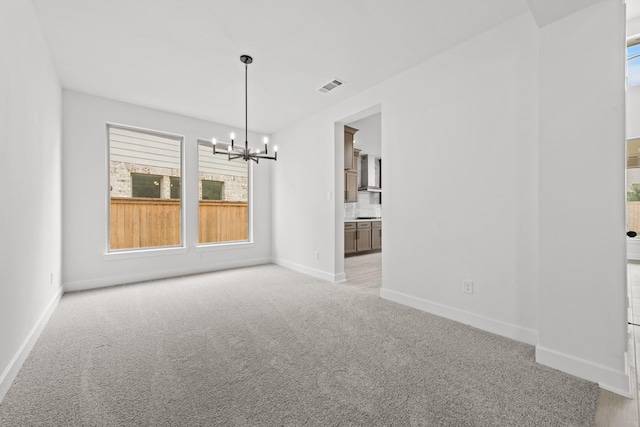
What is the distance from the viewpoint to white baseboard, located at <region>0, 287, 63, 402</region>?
5.28 feet

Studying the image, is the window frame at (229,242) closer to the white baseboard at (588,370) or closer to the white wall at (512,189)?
the white wall at (512,189)

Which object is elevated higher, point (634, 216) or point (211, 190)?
point (211, 190)

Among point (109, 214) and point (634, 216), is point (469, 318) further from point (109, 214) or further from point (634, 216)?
point (634, 216)

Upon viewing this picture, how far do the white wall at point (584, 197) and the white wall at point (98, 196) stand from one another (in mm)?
4672

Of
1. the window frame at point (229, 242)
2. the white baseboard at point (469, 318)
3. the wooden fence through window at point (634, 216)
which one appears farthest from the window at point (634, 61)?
the window frame at point (229, 242)

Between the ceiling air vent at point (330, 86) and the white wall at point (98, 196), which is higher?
the ceiling air vent at point (330, 86)

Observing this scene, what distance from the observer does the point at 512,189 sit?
7.54ft

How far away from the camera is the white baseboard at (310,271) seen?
418 cm

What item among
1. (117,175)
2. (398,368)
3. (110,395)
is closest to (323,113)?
(117,175)

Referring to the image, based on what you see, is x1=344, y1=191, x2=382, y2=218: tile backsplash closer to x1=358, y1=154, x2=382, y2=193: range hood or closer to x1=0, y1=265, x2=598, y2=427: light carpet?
x1=358, y1=154, x2=382, y2=193: range hood

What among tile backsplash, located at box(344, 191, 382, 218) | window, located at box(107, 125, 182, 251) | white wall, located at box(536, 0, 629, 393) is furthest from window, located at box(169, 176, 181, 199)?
white wall, located at box(536, 0, 629, 393)

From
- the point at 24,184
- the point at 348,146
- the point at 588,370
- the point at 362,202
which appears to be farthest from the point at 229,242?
the point at 588,370

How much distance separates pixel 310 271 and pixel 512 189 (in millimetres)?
3142

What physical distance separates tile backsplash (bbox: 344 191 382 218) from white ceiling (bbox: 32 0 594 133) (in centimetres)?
411
